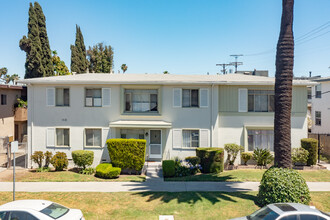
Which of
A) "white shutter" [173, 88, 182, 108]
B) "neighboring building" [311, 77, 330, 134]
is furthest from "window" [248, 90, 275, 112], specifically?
"neighboring building" [311, 77, 330, 134]

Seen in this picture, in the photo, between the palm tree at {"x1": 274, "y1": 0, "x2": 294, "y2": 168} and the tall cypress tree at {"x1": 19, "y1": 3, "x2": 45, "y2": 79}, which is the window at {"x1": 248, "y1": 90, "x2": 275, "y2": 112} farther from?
the tall cypress tree at {"x1": 19, "y1": 3, "x2": 45, "y2": 79}

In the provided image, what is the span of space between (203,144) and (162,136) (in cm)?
287

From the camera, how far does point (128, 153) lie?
15.1 metres

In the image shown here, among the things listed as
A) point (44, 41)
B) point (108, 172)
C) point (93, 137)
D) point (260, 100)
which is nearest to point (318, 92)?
point (260, 100)

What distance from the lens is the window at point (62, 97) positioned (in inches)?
690

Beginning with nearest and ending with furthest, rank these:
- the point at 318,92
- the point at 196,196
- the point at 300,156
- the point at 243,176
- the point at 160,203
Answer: the point at 160,203, the point at 196,196, the point at 243,176, the point at 300,156, the point at 318,92

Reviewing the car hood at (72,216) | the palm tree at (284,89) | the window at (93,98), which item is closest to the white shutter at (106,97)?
the window at (93,98)

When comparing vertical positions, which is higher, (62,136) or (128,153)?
(62,136)

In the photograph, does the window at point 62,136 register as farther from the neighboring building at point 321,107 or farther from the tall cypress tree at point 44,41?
the neighboring building at point 321,107

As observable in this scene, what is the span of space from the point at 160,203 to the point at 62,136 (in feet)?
33.1

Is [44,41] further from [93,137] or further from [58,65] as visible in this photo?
[93,137]

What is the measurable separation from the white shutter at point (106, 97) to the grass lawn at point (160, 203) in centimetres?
714

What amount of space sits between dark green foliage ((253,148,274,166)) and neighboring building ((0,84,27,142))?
805 inches

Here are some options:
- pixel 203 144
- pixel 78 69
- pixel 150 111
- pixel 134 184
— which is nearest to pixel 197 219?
pixel 134 184
